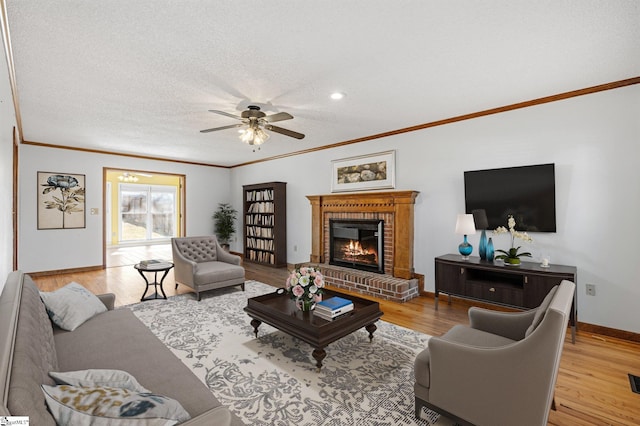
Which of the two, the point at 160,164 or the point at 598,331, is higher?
the point at 160,164

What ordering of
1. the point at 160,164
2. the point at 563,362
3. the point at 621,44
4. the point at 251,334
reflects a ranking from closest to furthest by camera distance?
1. the point at 621,44
2. the point at 563,362
3. the point at 251,334
4. the point at 160,164

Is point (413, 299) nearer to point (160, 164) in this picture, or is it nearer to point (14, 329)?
point (14, 329)

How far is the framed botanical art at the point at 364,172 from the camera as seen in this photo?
16.2 feet

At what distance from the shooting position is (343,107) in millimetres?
3705

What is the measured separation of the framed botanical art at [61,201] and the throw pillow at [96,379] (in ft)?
20.6

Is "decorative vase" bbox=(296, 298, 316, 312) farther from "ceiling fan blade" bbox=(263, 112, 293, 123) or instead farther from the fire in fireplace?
the fire in fireplace

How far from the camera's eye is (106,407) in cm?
98

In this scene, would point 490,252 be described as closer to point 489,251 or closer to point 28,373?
point 489,251

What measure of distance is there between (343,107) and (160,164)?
5480 mm

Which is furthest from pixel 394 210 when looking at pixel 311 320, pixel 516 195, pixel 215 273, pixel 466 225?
pixel 215 273

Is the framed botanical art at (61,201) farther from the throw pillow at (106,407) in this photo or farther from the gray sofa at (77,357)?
the throw pillow at (106,407)

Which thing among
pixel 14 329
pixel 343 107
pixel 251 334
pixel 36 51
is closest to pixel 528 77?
pixel 343 107

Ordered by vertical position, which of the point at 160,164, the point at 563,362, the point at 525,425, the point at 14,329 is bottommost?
the point at 563,362

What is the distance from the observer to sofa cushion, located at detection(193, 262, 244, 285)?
13.9ft
